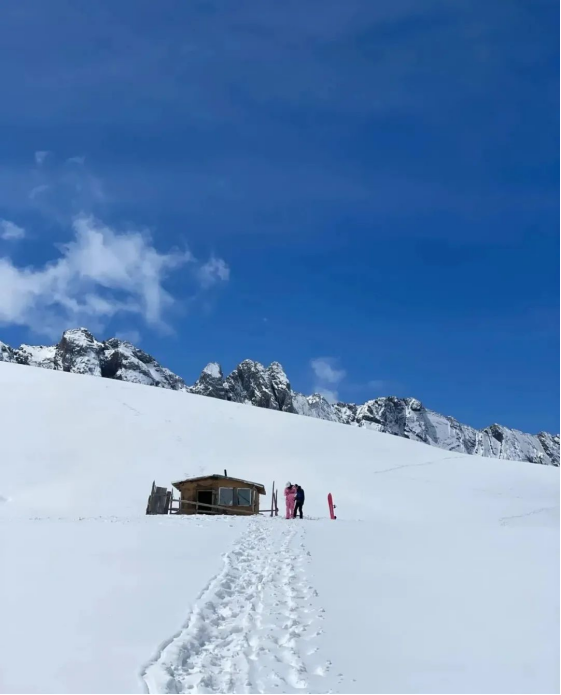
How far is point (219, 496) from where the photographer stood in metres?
26.9

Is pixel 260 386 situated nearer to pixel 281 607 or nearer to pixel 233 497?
pixel 233 497

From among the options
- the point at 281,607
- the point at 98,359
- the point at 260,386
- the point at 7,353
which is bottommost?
the point at 281,607

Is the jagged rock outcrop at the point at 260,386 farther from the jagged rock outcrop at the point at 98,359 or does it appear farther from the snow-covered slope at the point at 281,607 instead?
the snow-covered slope at the point at 281,607

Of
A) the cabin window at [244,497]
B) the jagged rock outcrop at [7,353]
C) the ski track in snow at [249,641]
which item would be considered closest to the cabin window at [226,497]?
the cabin window at [244,497]

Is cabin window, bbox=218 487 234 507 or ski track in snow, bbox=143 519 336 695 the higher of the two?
cabin window, bbox=218 487 234 507

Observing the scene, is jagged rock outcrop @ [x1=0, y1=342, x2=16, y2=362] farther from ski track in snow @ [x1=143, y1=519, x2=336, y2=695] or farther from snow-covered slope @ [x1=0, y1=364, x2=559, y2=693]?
ski track in snow @ [x1=143, y1=519, x2=336, y2=695]

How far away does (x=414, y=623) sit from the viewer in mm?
6191

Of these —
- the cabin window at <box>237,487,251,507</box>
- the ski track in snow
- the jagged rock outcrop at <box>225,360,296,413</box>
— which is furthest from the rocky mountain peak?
the ski track in snow

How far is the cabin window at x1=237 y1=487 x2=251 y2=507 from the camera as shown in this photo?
27078mm

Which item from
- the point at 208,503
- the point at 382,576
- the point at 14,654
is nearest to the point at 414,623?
the point at 382,576

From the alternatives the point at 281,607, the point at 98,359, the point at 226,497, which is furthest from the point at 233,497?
the point at 98,359

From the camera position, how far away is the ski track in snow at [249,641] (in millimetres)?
5184

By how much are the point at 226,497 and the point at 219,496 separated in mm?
337

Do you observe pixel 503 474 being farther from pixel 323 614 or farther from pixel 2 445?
pixel 323 614
